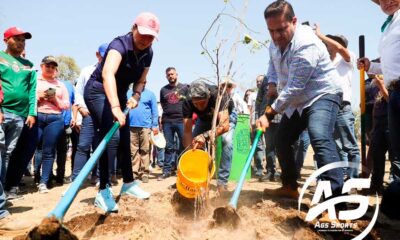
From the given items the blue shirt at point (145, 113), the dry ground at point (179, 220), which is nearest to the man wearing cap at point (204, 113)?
the dry ground at point (179, 220)

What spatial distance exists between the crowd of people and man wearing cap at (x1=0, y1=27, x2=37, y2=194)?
11mm

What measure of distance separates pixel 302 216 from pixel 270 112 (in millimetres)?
1069

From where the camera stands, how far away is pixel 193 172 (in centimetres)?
407

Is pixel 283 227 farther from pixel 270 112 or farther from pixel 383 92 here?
pixel 383 92

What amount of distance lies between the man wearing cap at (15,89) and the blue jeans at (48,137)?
0.86 metres

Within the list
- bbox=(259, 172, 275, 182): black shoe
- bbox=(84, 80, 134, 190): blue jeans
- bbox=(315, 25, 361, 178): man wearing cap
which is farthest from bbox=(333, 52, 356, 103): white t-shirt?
bbox=(84, 80, 134, 190): blue jeans

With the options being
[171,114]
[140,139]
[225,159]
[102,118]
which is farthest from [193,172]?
[171,114]

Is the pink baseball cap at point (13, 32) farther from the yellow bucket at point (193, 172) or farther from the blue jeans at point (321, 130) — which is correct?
the blue jeans at point (321, 130)

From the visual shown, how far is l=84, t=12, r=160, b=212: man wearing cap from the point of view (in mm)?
3111

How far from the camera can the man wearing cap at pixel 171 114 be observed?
6.63 m

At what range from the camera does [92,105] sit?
338cm

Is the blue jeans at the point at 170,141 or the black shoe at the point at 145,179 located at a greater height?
the blue jeans at the point at 170,141

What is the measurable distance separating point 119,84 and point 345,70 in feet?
9.64

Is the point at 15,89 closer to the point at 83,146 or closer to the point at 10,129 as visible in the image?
the point at 10,129
